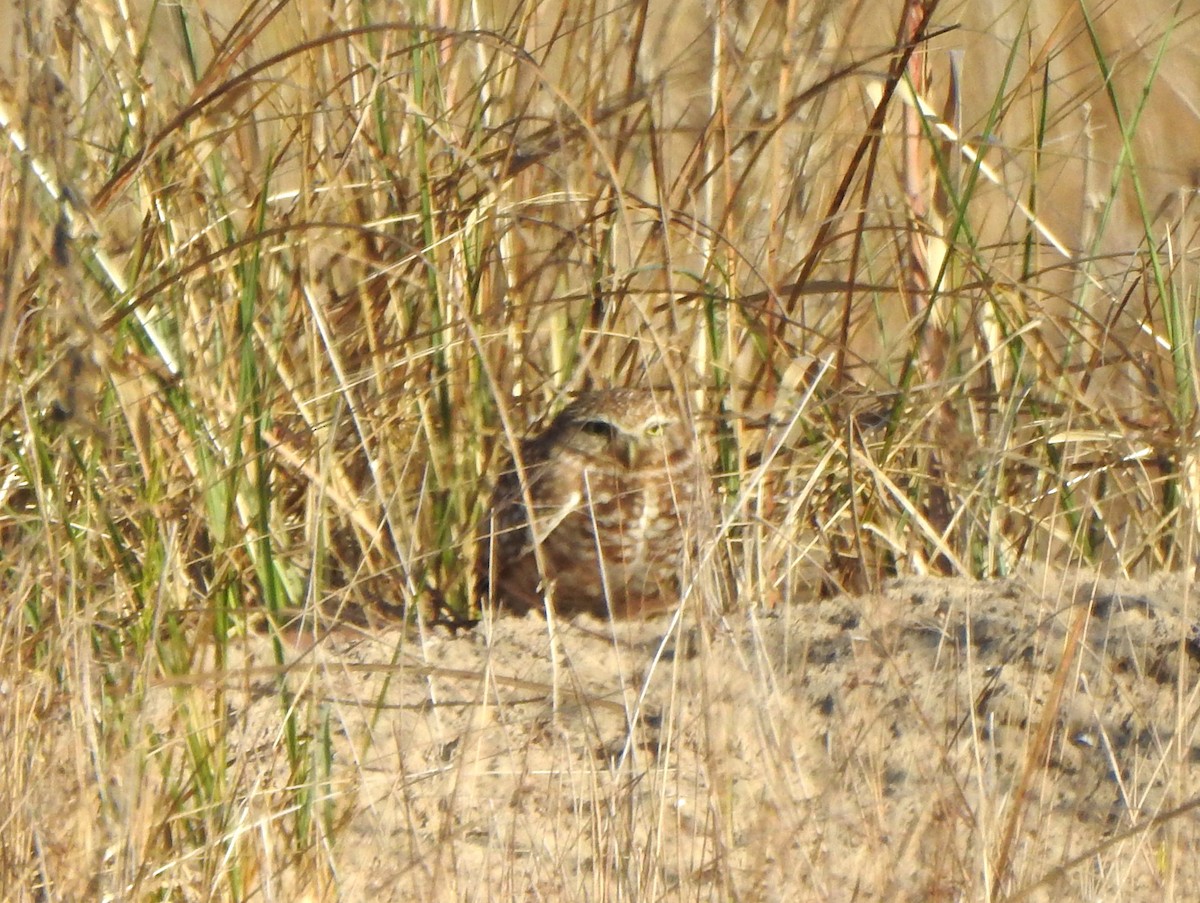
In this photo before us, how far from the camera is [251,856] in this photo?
2.31 meters

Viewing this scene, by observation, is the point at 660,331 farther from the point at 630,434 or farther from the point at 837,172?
the point at 837,172

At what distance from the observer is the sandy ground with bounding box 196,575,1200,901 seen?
6.93 feet

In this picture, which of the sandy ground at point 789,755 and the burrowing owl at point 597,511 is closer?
the sandy ground at point 789,755

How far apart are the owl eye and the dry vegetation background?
17 cm

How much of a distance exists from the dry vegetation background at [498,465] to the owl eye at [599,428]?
0.57ft

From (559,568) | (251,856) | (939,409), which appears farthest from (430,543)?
(251,856)

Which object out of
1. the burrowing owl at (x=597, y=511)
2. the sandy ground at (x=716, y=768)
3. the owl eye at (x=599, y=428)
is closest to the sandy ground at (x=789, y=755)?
the sandy ground at (x=716, y=768)

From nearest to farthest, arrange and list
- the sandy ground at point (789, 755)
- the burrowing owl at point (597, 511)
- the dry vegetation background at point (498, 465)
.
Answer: the sandy ground at point (789, 755) → the dry vegetation background at point (498, 465) → the burrowing owl at point (597, 511)

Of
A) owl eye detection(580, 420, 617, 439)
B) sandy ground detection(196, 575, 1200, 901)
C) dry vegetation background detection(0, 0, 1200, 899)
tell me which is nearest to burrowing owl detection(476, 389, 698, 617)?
owl eye detection(580, 420, 617, 439)

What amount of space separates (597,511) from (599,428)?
0.65ft

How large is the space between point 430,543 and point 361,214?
67cm

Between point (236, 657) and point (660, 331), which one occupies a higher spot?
point (660, 331)

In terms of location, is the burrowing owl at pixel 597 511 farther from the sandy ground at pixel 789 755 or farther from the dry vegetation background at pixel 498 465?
the sandy ground at pixel 789 755

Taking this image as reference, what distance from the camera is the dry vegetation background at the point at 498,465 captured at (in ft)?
7.35
